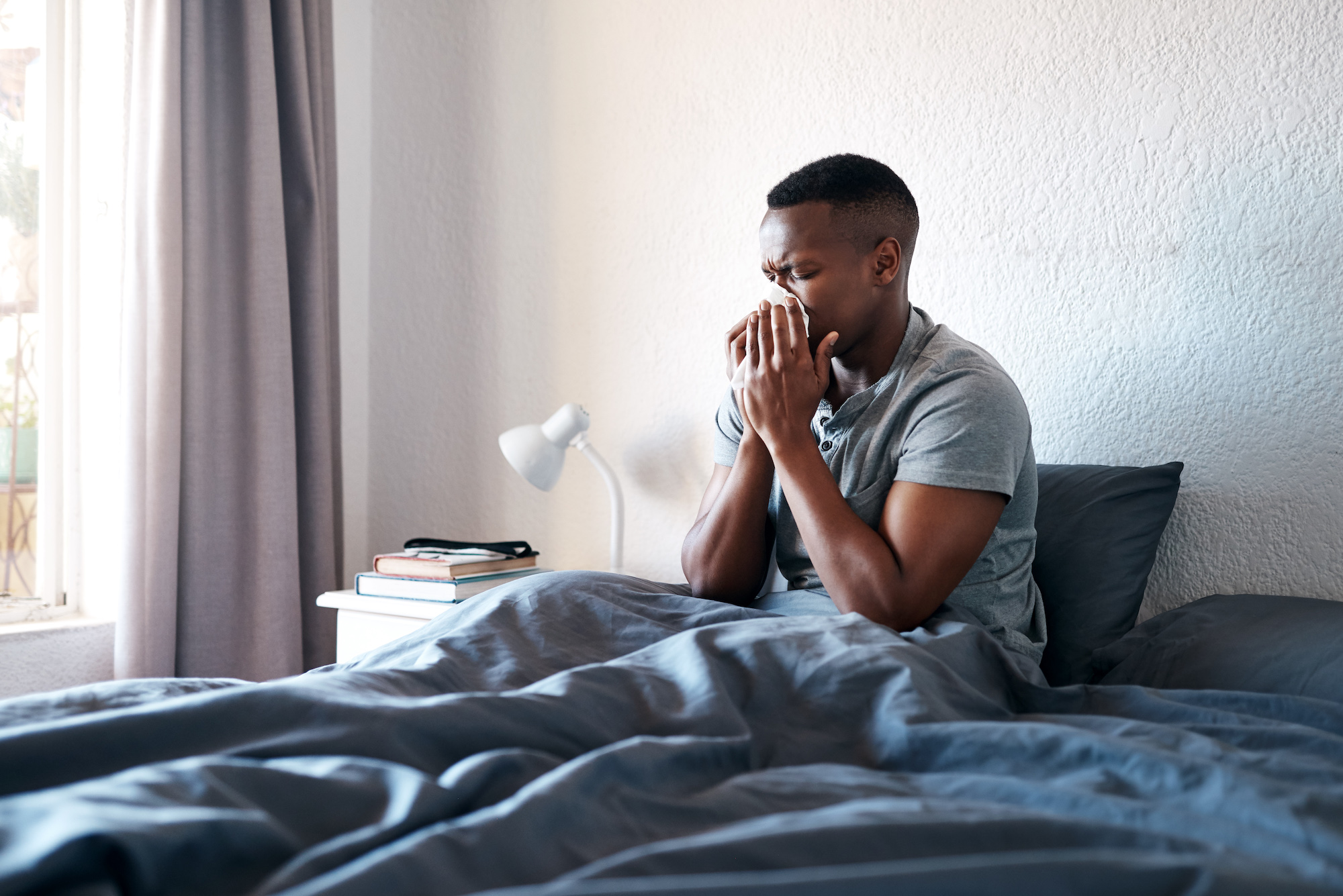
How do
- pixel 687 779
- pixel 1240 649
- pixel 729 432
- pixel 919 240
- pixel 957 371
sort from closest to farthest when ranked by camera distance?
pixel 687 779 < pixel 1240 649 < pixel 957 371 < pixel 729 432 < pixel 919 240

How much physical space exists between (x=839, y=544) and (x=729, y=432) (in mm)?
417

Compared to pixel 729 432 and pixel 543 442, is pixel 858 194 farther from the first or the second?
pixel 543 442

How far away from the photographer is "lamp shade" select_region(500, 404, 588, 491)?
198 cm

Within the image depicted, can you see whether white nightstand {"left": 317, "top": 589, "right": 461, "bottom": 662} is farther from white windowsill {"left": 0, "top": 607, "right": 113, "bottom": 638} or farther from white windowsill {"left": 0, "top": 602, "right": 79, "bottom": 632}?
white windowsill {"left": 0, "top": 602, "right": 79, "bottom": 632}

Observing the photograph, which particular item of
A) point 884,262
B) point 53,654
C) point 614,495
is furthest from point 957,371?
point 53,654

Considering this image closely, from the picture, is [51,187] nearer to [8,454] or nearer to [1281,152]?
[8,454]

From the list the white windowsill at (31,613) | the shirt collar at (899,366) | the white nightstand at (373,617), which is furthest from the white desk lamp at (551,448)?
the white windowsill at (31,613)

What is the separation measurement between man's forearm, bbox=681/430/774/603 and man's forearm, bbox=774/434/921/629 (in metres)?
0.12

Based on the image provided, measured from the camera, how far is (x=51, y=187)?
2074 mm

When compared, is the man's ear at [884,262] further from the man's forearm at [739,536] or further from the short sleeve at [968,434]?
the man's forearm at [739,536]

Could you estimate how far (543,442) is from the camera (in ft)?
6.54

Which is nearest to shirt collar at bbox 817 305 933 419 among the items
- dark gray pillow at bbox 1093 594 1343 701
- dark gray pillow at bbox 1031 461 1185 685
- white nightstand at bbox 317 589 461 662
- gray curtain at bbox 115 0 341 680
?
dark gray pillow at bbox 1031 461 1185 685

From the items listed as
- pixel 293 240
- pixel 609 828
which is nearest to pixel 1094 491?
pixel 609 828

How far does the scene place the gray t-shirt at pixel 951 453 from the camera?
4.01 feet
